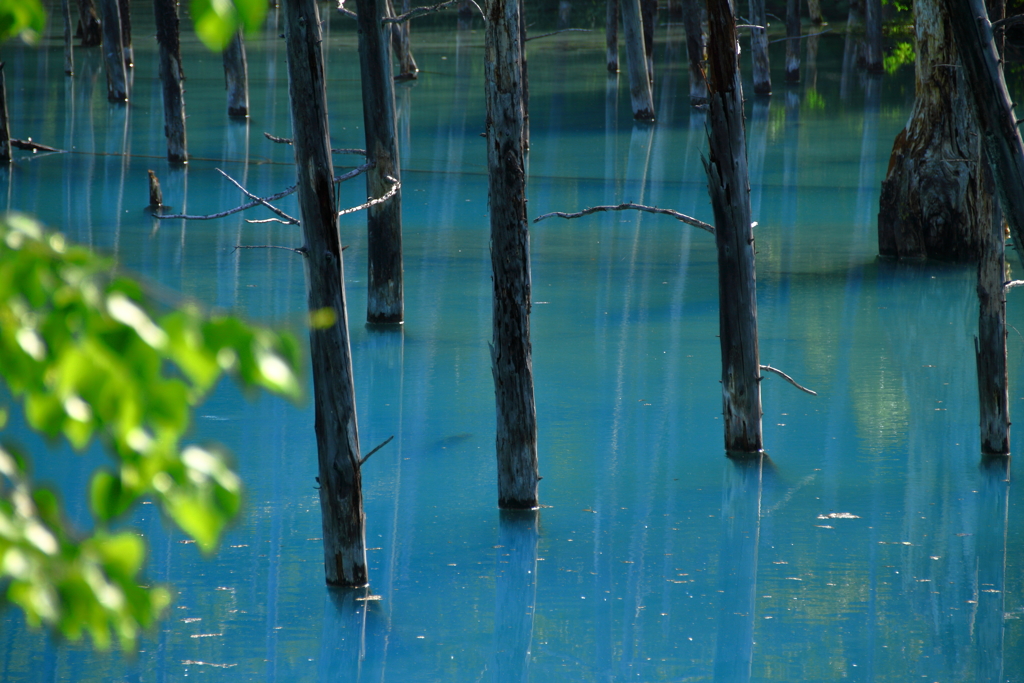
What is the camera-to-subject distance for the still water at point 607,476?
5.85 meters

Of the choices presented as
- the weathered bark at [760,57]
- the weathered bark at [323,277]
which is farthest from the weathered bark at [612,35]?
the weathered bark at [323,277]

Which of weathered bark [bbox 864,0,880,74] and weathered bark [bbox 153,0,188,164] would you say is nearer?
weathered bark [bbox 153,0,188,164]

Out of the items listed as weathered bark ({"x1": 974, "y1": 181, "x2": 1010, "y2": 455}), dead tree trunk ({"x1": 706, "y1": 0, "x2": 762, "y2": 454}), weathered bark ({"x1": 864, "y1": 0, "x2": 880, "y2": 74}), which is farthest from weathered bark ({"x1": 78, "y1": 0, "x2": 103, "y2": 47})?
weathered bark ({"x1": 974, "y1": 181, "x2": 1010, "y2": 455})

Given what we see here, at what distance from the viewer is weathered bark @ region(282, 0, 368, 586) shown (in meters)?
5.57

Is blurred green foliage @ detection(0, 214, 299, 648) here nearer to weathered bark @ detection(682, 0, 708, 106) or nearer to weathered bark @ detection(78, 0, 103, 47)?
weathered bark @ detection(682, 0, 708, 106)

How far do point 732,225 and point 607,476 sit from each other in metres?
1.90

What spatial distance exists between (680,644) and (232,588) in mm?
2392

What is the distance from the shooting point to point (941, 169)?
44.4ft

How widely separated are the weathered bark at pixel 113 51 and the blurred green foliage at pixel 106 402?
78.2 feet

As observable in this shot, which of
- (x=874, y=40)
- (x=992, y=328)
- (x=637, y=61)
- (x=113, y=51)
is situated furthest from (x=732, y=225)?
(x=874, y=40)

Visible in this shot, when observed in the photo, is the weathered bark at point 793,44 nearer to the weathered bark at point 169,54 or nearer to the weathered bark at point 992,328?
the weathered bark at point 169,54

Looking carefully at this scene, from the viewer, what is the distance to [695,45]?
79.5 ft

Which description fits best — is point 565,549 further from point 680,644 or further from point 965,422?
point 965,422

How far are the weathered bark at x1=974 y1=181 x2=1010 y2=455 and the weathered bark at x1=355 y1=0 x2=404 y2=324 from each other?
4.51 meters
